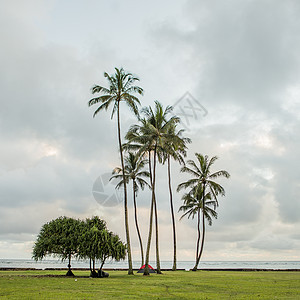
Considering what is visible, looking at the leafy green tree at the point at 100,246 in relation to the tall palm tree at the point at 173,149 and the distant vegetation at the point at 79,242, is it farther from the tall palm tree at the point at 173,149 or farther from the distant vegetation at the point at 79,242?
the tall palm tree at the point at 173,149

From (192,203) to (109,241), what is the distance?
23.3 metres

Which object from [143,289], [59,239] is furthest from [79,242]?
[143,289]

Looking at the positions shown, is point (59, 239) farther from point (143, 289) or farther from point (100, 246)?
point (143, 289)

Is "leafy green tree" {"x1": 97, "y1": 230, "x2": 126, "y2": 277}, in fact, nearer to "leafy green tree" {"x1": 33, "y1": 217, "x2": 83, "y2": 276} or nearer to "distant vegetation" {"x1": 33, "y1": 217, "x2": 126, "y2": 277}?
"distant vegetation" {"x1": 33, "y1": 217, "x2": 126, "y2": 277}

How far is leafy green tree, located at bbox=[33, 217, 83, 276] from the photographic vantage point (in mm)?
32781

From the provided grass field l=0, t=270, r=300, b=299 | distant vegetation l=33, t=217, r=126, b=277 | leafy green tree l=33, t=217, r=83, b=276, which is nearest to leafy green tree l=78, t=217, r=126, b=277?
distant vegetation l=33, t=217, r=126, b=277

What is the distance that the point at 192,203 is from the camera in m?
52.2

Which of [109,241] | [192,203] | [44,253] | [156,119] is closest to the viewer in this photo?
[109,241]

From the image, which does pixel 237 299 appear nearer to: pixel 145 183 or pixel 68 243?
pixel 68 243

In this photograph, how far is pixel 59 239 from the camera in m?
33.1

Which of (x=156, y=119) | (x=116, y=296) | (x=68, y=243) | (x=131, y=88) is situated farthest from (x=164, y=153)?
(x=116, y=296)

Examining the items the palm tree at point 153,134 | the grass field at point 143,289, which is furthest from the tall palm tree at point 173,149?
the grass field at point 143,289

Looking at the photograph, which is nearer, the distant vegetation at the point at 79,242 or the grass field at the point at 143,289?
the grass field at the point at 143,289

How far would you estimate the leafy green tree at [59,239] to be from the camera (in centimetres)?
3278
